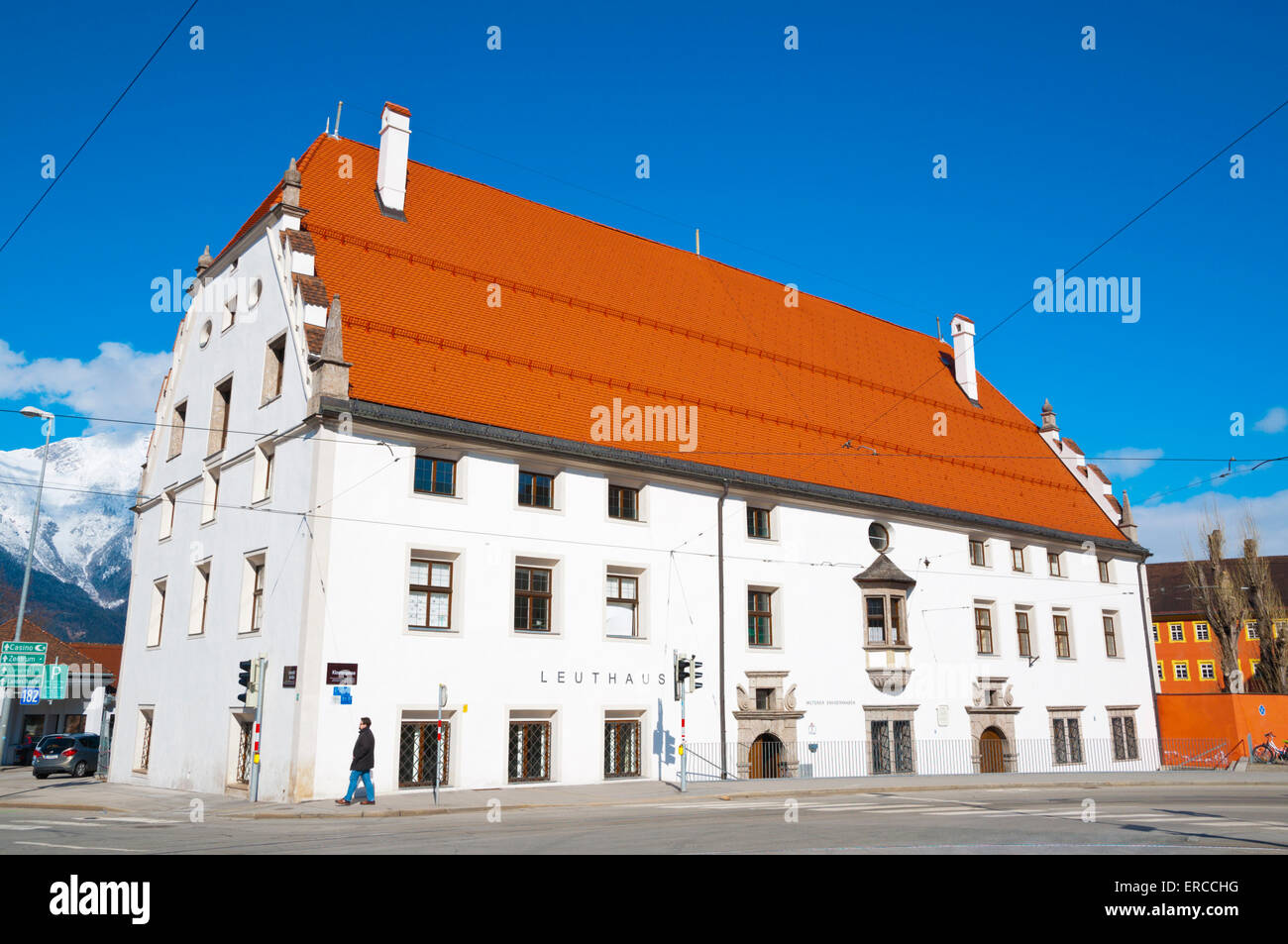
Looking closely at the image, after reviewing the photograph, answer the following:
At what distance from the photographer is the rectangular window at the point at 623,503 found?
27.8m

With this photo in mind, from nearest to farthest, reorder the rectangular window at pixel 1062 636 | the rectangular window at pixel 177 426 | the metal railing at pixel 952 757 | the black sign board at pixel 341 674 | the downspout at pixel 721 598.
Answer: the black sign board at pixel 341 674
the downspout at pixel 721 598
the metal railing at pixel 952 757
the rectangular window at pixel 177 426
the rectangular window at pixel 1062 636

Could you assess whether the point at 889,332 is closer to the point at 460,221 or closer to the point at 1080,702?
the point at 1080,702

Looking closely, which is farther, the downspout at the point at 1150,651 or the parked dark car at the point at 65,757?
the downspout at the point at 1150,651

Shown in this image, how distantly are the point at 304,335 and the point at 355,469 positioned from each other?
3537 millimetres

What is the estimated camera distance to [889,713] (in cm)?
3206

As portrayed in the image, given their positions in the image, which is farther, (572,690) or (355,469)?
(572,690)

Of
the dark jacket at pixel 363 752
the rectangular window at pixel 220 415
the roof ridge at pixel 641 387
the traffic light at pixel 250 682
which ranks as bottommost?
the dark jacket at pixel 363 752

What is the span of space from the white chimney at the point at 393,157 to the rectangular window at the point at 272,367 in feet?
19.9

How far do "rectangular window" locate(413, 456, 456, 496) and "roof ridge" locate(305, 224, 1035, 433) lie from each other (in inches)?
264

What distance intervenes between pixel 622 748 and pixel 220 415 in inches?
578

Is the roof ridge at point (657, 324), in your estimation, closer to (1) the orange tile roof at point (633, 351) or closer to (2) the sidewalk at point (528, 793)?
(1) the orange tile roof at point (633, 351)

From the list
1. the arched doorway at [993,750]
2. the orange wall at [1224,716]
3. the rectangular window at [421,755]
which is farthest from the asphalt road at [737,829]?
the orange wall at [1224,716]
